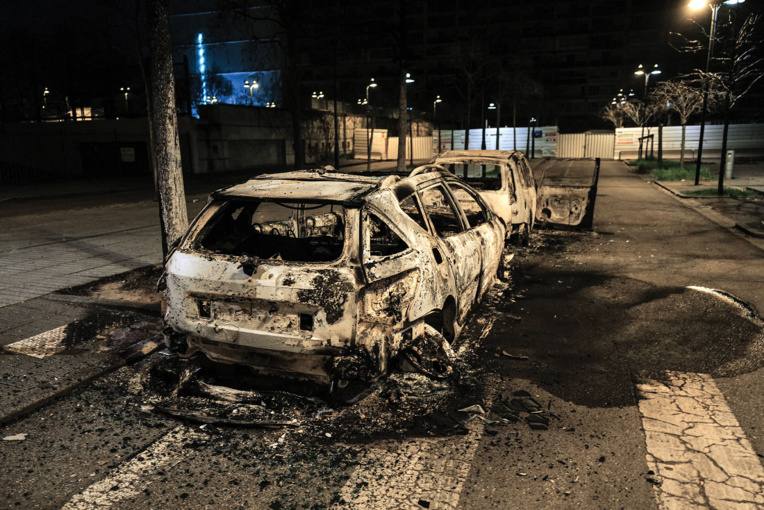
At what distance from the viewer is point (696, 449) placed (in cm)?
363

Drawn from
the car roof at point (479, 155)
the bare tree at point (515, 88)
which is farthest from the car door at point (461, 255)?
the bare tree at point (515, 88)

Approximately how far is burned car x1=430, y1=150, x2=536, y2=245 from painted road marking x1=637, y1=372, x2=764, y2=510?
503cm

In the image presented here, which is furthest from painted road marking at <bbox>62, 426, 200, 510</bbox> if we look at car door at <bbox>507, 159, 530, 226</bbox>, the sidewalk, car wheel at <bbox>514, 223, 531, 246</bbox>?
the sidewalk

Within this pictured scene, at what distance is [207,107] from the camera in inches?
1277

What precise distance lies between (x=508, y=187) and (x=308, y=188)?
5.76 metres

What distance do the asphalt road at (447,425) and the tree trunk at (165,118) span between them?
135 cm

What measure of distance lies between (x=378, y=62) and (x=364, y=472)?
103m

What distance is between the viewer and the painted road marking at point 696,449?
10.3 feet

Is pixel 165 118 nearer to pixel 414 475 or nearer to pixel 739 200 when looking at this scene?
pixel 414 475

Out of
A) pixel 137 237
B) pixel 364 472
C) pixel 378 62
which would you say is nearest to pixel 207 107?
pixel 137 237

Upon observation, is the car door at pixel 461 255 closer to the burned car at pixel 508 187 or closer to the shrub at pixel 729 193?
the burned car at pixel 508 187

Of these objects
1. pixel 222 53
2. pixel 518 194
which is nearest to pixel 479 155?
pixel 518 194

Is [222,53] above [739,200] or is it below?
above

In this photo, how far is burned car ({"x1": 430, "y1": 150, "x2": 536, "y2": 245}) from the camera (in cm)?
933
